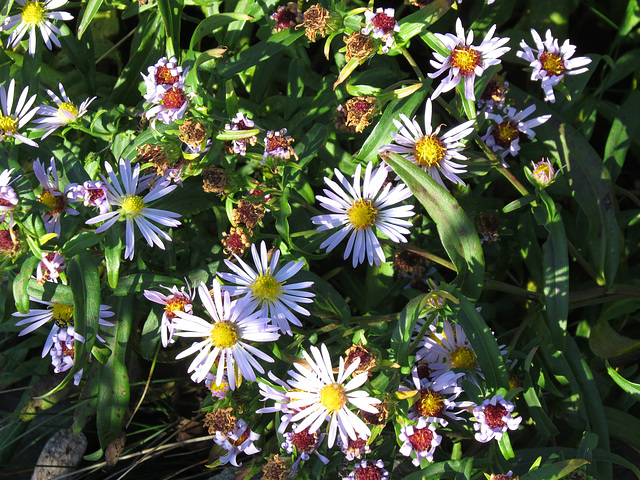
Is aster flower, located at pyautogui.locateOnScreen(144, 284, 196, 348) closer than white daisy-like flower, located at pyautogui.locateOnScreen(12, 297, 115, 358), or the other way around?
aster flower, located at pyautogui.locateOnScreen(144, 284, 196, 348)

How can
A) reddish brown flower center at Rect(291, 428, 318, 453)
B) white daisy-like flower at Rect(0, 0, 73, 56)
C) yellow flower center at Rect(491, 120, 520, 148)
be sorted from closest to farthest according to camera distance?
reddish brown flower center at Rect(291, 428, 318, 453)
yellow flower center at Rect(491, 120, 520, 148)
white daisy-like flower at Rect(0, 0, 73, 56)

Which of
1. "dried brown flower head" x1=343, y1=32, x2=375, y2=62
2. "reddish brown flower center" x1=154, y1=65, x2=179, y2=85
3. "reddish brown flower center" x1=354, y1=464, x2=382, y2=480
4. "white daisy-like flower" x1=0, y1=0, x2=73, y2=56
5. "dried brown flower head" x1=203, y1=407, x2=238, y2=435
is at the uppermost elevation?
"white daisy-like flower" x1=0, y1=0, x2=73, y2=56

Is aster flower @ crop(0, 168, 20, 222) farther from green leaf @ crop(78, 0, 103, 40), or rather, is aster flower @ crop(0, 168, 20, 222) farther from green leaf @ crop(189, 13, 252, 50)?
green leaf @ crop(189, 13, 252, 50)

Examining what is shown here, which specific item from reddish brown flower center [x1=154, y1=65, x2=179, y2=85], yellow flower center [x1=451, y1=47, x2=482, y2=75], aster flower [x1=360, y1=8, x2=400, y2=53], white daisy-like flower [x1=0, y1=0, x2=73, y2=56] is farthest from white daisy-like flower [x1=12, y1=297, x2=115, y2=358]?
yellow flower center [x1=451, y1=47, x2=482, y2=75]

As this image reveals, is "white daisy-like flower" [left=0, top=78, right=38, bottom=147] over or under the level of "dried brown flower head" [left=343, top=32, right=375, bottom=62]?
over

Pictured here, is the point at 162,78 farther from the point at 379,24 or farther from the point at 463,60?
the point at 463,60

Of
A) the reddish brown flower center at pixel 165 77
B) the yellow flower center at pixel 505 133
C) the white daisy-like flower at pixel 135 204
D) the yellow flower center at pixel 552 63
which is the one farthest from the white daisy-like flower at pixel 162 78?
the yellow flower center at pixel 552 63

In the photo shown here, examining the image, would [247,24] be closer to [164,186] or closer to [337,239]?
[164,186]

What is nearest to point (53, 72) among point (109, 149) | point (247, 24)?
point (109, 149)
